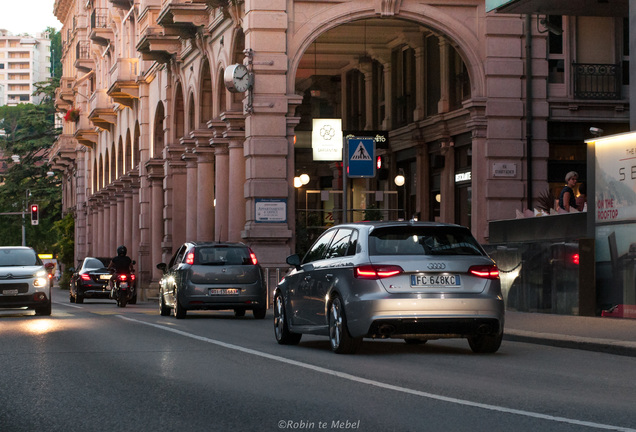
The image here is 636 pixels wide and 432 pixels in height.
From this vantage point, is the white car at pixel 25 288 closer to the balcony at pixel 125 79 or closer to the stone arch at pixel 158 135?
the stone arch at pixel 158 135

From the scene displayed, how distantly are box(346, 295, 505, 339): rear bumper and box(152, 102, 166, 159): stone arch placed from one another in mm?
38299

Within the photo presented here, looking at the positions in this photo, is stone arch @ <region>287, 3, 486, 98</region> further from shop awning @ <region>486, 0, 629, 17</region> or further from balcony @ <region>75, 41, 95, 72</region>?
balcony @ <region>75, 41, 95, 72</region>

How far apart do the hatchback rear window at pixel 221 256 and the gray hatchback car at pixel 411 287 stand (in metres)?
10.1

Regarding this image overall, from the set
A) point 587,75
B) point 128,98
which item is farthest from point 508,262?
point 128,98

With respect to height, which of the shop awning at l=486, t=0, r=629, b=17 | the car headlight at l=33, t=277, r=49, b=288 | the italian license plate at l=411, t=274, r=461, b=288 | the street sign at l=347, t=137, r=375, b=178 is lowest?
the car headlight at l=33, t=277, r=49, b=288

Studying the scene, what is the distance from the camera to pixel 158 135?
52.2 metres

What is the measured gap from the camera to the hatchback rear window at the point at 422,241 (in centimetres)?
1449

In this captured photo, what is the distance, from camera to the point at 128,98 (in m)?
57.6

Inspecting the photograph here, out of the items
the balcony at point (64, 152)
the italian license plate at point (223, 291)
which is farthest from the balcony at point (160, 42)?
the balcony at point (64, 152)

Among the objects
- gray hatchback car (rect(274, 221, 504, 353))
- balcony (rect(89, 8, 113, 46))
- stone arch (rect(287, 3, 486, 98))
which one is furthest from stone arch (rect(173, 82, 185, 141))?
gray hatchback car (rect(274, 221, 504, 353))

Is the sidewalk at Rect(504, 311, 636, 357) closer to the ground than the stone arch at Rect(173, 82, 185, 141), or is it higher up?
closer to the ground

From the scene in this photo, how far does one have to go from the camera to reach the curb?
1509 centimetres

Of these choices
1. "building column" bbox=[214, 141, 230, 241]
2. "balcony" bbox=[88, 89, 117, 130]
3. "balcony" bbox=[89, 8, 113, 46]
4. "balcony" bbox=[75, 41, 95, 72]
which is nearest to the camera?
"building column" bbox=[214, 141, 230, 241]

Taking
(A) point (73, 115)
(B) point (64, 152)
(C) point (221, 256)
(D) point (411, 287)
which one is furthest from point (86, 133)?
(D) point (411, 287)
